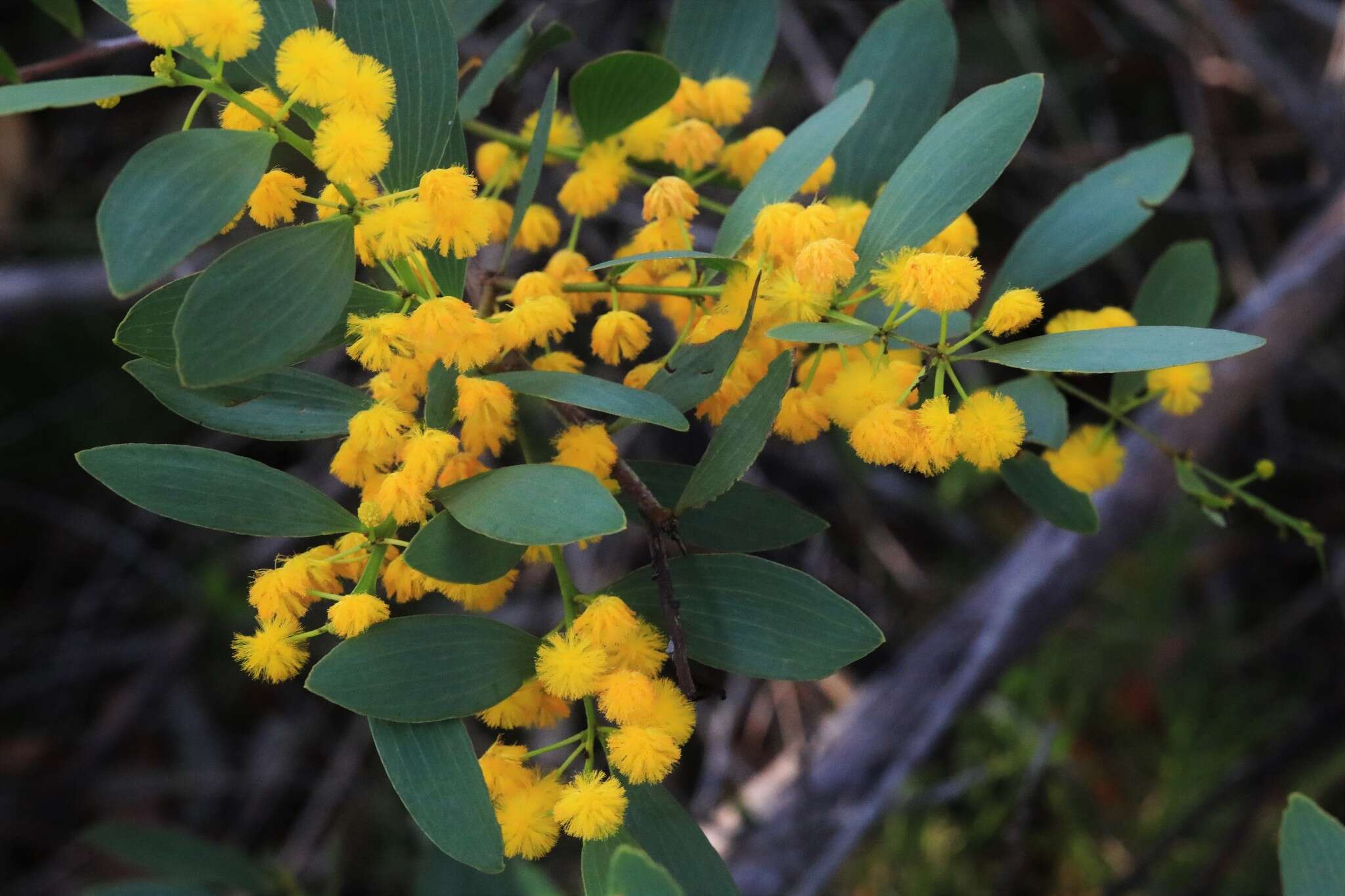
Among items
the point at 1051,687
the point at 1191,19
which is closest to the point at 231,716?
the point at 1051,687

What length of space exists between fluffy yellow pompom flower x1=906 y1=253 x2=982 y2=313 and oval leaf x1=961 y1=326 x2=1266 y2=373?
0.04 metres

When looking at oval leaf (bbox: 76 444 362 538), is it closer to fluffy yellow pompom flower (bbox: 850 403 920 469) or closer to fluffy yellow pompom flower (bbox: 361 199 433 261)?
fluffy yellow pompom flower (bbox: 361 199 433 261)

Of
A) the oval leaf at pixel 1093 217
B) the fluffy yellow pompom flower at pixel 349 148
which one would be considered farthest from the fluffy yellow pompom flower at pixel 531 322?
the oval leaf at pixel 1093 217

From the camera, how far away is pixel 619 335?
80cm

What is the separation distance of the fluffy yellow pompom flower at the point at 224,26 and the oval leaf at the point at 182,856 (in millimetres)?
1357

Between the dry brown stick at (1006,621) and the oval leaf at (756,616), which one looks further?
the dry brown stick at (1006,621)

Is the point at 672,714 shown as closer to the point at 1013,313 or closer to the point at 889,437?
the point at 889,437

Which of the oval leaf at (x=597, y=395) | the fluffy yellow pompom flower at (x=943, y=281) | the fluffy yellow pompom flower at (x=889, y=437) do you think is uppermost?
the fluffy yellow pompom flower at (x=943, y=281)

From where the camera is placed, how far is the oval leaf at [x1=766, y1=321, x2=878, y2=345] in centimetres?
67

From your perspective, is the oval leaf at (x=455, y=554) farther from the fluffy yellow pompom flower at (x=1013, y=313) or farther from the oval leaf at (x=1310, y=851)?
the oval leaf at (x=1310, y=851)

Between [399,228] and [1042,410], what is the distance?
1.71ft

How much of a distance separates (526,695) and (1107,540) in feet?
3.93

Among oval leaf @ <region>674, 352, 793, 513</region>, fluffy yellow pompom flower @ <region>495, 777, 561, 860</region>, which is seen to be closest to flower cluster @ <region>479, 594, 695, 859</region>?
fluffy yellow pompom flower @ <region>495, 777, 561, 860</region>

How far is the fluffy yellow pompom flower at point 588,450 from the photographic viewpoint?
0.74m
